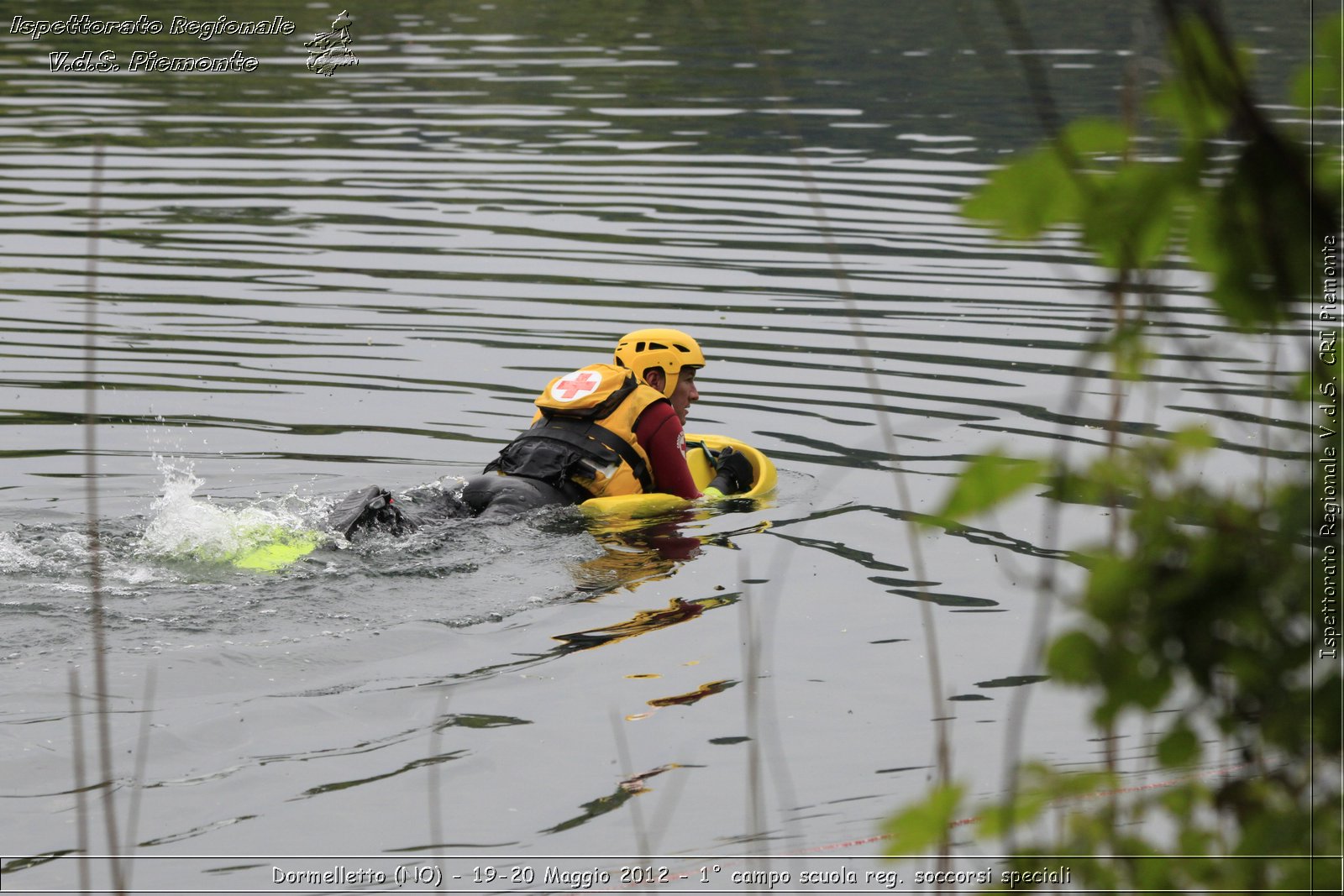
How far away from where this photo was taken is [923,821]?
196 centimetres

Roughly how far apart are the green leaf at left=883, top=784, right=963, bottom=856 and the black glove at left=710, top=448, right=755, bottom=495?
7.65m

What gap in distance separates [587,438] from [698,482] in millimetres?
990

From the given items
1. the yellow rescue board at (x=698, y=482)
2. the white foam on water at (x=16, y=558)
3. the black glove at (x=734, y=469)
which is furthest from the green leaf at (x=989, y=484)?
the black glove at (x=734, y=469)

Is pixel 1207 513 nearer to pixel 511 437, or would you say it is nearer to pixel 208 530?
pixel 208 530

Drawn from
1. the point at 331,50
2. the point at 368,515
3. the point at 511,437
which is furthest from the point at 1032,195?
the point at 331,50

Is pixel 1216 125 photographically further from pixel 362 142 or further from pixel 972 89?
pixel 972 89

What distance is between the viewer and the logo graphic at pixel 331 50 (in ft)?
90.7

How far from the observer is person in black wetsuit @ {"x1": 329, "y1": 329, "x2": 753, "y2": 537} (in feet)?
29.1

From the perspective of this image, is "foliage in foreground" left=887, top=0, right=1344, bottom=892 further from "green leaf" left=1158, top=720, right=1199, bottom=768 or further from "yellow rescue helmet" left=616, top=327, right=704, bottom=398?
"yellow rescue helmet" left=616, top=327, right=704, bottom=398

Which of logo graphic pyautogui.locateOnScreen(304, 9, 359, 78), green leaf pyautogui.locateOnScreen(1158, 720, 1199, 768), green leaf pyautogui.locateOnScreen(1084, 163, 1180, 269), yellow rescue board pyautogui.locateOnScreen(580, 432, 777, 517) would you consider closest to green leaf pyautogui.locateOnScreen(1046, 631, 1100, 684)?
green leaf pyautogui.locateOnScreen(1158, 720, 1199, 768)

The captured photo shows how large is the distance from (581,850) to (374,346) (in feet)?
26.6

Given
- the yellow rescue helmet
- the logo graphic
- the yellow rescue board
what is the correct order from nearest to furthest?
the yellow rescue board, the yellow rescue helmet, the logo graphic

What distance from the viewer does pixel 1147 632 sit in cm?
184

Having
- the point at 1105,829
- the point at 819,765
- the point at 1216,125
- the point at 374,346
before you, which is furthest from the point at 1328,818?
the point at 374,346
